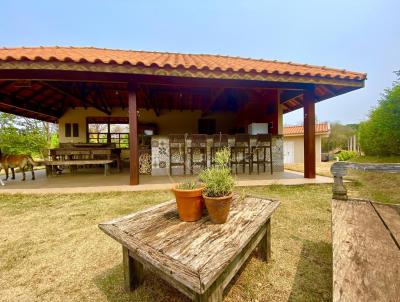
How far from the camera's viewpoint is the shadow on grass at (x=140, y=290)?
139 centimetres

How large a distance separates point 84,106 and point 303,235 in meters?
9.92

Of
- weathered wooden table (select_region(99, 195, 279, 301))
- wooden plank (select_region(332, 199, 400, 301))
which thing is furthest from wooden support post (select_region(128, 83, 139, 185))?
wooden plank (select_region(332, 199, 400, 301))

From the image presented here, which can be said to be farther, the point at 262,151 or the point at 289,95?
the point at 289,95

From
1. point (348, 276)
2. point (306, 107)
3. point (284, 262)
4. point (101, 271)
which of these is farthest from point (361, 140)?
point (101, 271)

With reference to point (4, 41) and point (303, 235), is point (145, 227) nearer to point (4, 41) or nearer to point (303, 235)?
point (303, 235)

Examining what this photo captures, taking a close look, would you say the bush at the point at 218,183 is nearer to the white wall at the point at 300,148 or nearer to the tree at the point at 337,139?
the white wall at the point at 300,148

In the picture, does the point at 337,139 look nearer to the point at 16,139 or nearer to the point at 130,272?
the point at 130,272

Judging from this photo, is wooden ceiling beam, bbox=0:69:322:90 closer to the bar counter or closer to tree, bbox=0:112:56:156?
the bar counter

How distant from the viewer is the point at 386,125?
16.6 ft

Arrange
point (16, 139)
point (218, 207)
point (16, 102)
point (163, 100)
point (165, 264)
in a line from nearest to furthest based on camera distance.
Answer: point (165, 264)
point (218, 207)
point (16, 102)
point (163, 100)
point (16, 139)

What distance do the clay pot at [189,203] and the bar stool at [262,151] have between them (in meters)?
4.91

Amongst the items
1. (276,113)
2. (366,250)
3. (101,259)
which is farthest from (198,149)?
(366,250)

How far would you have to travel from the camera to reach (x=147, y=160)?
6.57 meters

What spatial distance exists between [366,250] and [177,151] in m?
5.38
